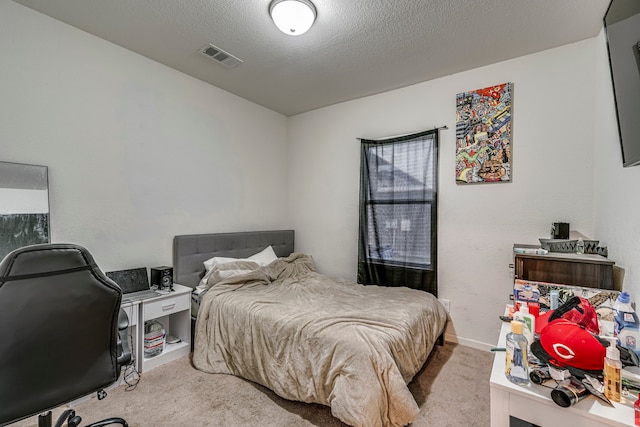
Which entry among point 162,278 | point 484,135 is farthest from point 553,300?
point 162,278

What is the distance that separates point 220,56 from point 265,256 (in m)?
2.17

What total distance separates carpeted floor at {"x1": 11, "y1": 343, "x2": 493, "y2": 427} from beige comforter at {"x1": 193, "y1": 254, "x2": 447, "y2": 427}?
0.11m

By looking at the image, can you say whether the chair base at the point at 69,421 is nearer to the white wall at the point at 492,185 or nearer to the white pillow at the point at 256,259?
the white pillow at the point at 256,259

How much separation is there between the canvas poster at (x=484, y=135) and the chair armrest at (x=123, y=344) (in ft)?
9.67

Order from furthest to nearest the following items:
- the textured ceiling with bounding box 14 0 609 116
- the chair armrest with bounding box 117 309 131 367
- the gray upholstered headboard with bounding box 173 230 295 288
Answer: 1. the gray upholstered headboard with bounding box 173 230 295 288
2. the textured ceiling with bounding box 14 0 609 116
3. the chair armrest with bounding box 117 309 131 367

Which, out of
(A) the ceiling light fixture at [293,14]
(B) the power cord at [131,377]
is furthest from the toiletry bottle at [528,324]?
(B) the power cord at [131,377]

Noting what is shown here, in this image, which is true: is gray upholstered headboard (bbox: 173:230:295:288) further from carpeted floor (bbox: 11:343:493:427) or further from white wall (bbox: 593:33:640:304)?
white wall (bbox: 593:33:640:304)

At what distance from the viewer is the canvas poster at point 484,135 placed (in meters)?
2.61

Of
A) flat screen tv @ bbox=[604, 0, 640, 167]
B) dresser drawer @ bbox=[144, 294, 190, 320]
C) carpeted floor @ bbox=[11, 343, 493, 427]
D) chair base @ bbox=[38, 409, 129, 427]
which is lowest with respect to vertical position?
carpeted floor @ bbox=[11, 343, 493, 427]

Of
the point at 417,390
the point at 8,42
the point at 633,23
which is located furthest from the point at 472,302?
the point at 8,42

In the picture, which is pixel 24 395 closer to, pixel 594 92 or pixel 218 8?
pixel 218 8

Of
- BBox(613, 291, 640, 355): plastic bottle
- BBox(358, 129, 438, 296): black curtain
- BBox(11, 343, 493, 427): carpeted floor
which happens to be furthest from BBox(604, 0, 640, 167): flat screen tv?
BBox(11, 343, 493, 427): carpeted floor

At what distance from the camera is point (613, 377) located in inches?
35.3

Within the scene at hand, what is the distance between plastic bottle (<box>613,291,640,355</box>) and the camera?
1.13 metres
